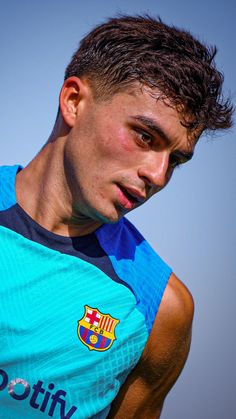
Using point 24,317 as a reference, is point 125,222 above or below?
above

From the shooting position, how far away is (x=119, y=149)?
2.70 m

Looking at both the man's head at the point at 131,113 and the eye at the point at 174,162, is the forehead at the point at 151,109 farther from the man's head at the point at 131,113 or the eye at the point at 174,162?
the eye at the point at 174,162

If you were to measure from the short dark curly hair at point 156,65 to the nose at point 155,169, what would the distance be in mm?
258

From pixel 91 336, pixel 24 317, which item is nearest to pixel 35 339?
pixel 24 317

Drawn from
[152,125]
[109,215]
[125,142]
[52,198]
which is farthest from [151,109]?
[52,198]

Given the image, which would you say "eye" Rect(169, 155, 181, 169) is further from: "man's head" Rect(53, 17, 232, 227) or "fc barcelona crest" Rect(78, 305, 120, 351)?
"fc barcelona crest" Rect(78, 305, 120, 351)

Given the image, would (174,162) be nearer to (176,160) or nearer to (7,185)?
(176,160)

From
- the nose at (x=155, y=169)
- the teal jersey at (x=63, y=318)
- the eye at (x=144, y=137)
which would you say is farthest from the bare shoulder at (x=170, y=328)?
the eye at (x=144, y=137)

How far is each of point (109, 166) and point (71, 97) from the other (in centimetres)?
51

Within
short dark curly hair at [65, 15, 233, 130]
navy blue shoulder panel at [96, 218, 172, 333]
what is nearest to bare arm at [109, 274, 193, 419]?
navy blue shoulder panel at [96, 218, 172, 333]

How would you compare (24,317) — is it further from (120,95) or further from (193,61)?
(193,61)

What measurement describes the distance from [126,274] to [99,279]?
0.57 feet

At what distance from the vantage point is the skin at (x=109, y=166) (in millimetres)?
A: 2686

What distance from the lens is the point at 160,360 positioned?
10.6 ft
